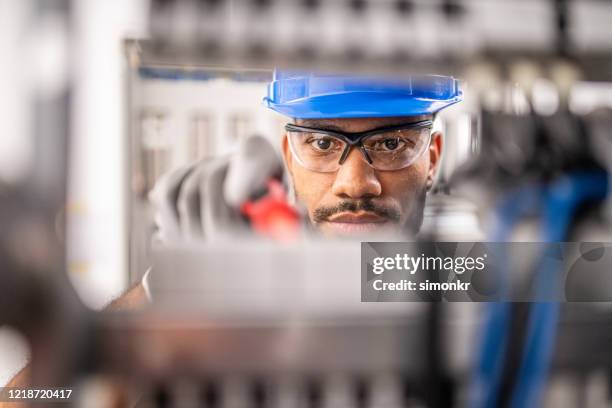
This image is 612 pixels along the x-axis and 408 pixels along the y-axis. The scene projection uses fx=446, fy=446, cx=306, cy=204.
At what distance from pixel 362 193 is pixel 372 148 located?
0.14 ft

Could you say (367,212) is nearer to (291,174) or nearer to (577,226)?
(291,174)

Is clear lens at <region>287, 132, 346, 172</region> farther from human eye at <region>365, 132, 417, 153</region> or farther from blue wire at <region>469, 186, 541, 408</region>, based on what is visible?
blue wire at <region>469, 186, 541, 408</region>

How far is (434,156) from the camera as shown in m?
0.43

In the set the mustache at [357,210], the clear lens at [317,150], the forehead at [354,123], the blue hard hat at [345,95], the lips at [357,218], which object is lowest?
the lips at [357,218]

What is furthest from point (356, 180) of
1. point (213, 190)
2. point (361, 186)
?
point (213, 190)

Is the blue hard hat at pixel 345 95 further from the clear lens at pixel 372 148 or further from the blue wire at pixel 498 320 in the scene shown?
the blue wire at pixel 498 320

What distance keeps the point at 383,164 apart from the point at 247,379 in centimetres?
23

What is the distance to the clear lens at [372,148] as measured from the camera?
40cm

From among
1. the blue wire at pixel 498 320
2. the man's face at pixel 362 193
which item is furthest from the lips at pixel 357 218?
the blue wire at pixel 498 320

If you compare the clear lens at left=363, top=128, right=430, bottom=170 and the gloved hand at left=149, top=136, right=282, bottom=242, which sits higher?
the clear lens at left=363, top=128, right=430, bottom=170

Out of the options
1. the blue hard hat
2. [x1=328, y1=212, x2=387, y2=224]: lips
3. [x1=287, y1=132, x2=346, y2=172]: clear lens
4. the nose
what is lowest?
[x1=328, y1=212, x2=387, y2=224]: lips

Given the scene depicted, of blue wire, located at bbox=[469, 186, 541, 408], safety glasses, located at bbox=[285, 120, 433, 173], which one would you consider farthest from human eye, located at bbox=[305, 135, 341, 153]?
blue wire, located at bbox=[469, 186, 541, 408]

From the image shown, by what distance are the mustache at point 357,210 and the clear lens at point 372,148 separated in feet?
0.11

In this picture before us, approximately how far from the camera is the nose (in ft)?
1.31
